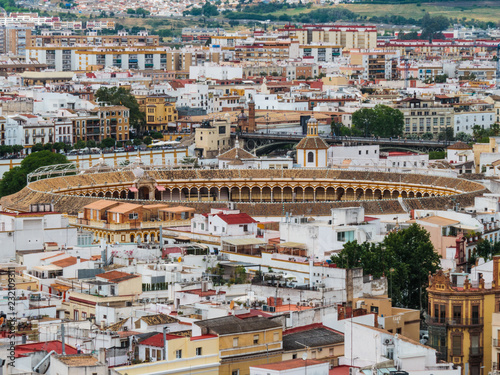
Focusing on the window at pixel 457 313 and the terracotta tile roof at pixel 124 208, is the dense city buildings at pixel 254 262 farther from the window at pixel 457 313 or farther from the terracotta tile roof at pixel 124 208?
the terracotta tile roof at pixel 124 208

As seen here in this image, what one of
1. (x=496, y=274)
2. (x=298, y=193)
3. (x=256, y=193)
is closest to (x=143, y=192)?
(x=256, y=193)

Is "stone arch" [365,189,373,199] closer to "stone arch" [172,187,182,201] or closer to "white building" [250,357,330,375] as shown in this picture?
"stone arch" [172,187,182,201]

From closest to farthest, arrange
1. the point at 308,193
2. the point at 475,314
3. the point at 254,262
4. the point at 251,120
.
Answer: the point at 475,314 → the point at 254,262 → the point at 308,193 → the point at 251,120

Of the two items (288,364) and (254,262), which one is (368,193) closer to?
(254,262)

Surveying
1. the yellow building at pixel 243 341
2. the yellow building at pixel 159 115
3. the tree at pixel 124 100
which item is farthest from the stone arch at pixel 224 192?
the yellow building at pixel 159 115

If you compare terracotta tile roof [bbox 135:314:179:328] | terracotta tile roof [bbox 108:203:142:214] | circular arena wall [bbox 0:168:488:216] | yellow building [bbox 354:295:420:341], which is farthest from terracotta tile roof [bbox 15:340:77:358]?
circular arena wall [bbox 0:168:488:216]

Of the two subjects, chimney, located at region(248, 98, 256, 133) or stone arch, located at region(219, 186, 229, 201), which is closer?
stone arch, located at region(219, 186, 229, 201)
